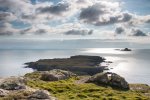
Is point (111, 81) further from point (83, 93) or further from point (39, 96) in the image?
point (39, 96)

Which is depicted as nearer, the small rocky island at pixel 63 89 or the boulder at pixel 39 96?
the boulder at pixel 39 96

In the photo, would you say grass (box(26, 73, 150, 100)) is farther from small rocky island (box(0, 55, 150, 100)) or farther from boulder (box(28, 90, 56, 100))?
boulder (box(28, 90, 56, 100))

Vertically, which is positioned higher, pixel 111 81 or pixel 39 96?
pixel 39 96

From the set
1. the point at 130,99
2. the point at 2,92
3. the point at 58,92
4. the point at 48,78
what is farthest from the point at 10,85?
the point at 48,78

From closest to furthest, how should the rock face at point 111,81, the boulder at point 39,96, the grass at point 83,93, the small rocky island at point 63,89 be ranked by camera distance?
the boulder at point 39,96 → the small rocky island at point 63,89 → the grass at point 83,93 → the rock face at point 111,81

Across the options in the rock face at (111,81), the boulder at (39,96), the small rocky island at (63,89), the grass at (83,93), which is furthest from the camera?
the rock face at (111,81)

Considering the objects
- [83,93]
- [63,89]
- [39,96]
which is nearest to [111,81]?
[63,89]

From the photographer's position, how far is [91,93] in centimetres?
5866

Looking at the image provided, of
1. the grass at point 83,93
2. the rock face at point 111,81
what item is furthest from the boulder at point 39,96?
the rock face at point 111,81

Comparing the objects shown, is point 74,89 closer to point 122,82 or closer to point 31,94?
point 122,82

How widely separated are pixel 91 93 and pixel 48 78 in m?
22.1

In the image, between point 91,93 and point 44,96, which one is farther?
point 91,93

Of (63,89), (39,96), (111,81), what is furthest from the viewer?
(111,81)

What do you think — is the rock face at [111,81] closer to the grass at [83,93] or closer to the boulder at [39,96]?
the grass at [83,93]
